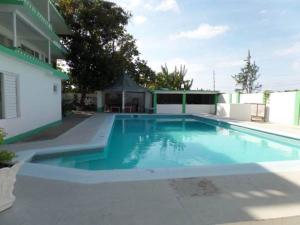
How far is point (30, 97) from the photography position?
9.77 m

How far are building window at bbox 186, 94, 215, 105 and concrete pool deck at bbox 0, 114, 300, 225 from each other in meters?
19.6

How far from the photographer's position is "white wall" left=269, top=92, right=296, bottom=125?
1485 centimetres

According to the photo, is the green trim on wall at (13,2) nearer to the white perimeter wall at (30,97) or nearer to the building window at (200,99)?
the white perimeter wall at (30,97)

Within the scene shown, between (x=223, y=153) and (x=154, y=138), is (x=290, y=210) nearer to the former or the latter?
(x=223, y=153)

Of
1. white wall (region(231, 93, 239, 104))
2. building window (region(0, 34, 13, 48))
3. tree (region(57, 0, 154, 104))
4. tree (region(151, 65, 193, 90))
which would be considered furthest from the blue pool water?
tree (region(151, 65, 193, 90))

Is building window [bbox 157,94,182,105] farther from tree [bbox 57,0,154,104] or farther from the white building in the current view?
the white building

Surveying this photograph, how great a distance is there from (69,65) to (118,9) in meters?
6.03

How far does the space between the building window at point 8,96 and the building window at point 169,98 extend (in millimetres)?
16114

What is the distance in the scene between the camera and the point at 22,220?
287 cm

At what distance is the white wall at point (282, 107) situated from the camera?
14.9m

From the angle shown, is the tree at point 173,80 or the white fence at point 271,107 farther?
the tree at point 173,80

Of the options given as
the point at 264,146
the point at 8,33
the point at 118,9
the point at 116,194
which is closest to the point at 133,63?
the point at 118,9

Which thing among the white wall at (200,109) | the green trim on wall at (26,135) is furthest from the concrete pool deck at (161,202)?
the white wall at (200,109)

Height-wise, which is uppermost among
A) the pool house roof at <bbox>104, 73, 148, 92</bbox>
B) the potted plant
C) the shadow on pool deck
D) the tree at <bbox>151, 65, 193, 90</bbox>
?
the tree at <bbox>151, 65, 193, 90</bbox>
